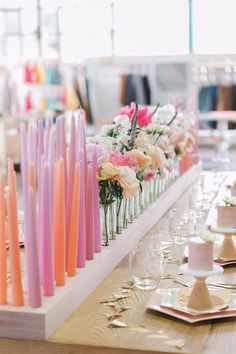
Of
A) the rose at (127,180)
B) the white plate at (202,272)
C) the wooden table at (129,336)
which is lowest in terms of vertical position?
→ the wooden table at (129,336)

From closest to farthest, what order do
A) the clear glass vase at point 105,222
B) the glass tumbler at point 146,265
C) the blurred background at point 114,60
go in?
the glass tumbler at point 146,265 → the clear glass vase at point 105,222 → the blurred background at point 114,60

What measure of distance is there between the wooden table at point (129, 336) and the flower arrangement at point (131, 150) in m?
0.53

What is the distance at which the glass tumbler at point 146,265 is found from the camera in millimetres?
2180

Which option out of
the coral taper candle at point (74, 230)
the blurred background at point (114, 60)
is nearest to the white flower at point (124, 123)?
the coral taper candle at point (74, 230)

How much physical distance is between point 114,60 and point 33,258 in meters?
8.47

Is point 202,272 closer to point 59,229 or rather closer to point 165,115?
point 59,229

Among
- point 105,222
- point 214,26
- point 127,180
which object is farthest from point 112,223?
point 214,26

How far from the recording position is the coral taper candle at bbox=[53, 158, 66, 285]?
192 centimetres

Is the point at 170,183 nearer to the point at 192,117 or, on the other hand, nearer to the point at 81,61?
the point at 192,117

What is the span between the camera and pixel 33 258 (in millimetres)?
1805

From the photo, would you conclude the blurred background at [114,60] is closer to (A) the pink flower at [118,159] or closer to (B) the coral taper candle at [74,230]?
(A) the pink flower at [118,159]

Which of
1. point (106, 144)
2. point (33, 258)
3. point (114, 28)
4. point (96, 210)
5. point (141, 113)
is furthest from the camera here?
point (114, 28)

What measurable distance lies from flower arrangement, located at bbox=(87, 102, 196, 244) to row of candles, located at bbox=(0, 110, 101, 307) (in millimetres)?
152

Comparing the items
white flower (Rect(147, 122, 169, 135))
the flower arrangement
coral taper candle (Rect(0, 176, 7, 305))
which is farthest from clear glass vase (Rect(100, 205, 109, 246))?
white flower (Rect(147, 122, 169, 135))
